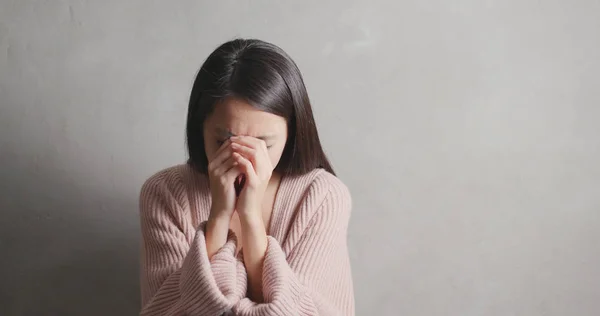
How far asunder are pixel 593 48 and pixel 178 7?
756 mm

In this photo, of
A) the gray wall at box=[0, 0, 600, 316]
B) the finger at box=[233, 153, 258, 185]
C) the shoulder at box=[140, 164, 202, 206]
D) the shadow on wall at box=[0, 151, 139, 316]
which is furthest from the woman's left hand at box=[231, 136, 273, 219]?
the shadow on wall at box=[0, 151, 139, 316]

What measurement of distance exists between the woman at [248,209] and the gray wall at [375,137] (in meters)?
0.23

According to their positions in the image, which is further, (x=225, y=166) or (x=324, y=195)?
(x=324, y=195)

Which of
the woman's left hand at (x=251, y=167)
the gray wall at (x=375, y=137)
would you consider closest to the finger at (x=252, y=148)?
the woman's left hand at (x=251, y=167)

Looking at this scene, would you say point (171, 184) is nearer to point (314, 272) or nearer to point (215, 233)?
point (215, 233)

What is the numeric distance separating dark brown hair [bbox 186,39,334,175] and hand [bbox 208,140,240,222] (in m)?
0.07

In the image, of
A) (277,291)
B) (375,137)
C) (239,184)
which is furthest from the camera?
(375,137)

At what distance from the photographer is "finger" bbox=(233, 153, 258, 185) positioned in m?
0.78

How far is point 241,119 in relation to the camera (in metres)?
0.78

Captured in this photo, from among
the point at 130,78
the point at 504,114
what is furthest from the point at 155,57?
the point at 504,114

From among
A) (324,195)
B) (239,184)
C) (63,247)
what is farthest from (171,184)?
(63,247)

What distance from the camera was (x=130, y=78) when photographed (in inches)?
43.1

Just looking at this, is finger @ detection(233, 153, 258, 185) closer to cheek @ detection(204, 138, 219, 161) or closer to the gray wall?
cheek @ detection(204, 138, 219, 161)

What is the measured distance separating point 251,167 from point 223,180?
5cm
